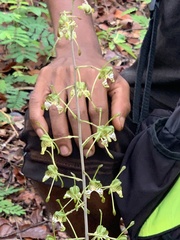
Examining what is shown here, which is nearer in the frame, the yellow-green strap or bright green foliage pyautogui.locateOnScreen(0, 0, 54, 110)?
the yellow-green strap

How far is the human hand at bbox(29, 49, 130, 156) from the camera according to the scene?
1.82 meters

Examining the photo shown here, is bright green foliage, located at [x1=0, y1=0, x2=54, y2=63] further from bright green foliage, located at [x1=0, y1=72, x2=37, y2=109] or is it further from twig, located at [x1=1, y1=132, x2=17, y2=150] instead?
twig, located at [x1=1, y1=132, x2=17, y2=150]

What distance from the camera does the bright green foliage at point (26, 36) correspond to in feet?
13.3

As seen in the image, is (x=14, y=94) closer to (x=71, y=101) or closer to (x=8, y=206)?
(x=8, y=206)

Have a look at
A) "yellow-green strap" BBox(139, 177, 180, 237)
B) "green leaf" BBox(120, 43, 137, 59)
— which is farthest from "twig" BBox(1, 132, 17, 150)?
"yellow-green strap" BBox(139, 177, 180, 237)

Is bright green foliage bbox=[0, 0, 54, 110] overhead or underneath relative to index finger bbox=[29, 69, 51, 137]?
underneath

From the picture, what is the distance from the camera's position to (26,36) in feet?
13.1

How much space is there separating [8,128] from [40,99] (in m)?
1.76

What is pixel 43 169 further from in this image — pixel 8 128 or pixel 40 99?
pixel 8 128

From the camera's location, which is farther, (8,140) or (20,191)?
(8,140)

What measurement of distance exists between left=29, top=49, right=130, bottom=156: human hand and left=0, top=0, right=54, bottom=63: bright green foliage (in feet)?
6.62

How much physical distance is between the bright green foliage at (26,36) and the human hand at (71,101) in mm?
2017

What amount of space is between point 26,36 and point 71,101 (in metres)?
2.28

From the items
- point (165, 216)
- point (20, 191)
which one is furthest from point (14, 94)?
point (165, 216)
